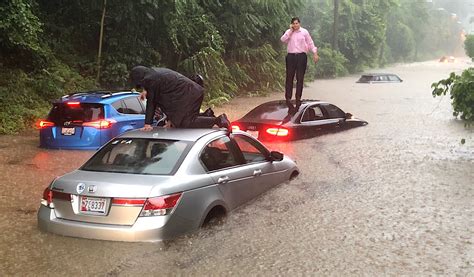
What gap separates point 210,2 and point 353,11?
84.6ft

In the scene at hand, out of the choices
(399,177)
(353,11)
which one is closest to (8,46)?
(399,177)

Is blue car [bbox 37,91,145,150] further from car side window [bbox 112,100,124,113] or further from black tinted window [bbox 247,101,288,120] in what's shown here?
black tinted window [bbox 247,101,288,120]

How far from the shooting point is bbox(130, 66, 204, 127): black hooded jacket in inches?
270

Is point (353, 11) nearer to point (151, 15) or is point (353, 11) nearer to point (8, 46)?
point (151, 15)

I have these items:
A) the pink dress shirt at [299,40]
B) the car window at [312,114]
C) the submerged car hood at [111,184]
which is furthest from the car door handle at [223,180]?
the pink dress shirt at [299,40]

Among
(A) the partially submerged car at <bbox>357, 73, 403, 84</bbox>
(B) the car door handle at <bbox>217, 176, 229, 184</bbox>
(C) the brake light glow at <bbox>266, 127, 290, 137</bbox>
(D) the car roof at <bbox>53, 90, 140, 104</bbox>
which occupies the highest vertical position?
(D) the car roof at <bbox>53, 90, 140, 104</bbox>

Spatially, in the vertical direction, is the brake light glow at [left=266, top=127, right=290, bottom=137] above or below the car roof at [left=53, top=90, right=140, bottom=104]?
below

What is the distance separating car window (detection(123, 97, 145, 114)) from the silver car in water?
4106 millimetres

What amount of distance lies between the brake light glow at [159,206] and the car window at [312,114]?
676 centimetres

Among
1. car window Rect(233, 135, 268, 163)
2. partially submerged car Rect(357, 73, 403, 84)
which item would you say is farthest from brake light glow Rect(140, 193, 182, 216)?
partially submerged car Rect(357, 73, 403, 84)

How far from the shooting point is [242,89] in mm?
23391

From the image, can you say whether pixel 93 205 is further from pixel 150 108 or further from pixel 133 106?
pixel 133 106

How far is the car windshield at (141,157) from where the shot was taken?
17.4 ft

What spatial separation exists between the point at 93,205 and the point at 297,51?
26.0 feet
